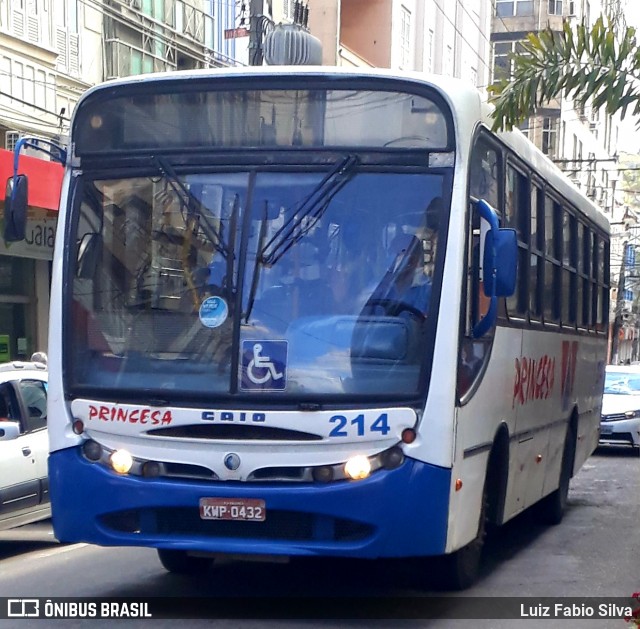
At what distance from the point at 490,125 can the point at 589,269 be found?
5.27 metres

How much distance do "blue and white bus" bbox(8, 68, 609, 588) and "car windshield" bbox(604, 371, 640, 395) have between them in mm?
15903

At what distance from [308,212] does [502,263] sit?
1.20 meters

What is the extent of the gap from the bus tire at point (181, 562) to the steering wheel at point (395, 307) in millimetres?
2589

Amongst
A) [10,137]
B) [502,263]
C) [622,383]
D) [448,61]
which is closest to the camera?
[502,263]

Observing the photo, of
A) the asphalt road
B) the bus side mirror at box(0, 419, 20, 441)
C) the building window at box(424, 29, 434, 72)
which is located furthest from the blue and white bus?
the building window at box(424, 29, 434, 72)

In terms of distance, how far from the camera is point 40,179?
19953 millimetres

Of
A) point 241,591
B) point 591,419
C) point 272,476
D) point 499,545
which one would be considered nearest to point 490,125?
point 272,476

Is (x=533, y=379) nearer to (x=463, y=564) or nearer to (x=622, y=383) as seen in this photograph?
(x=463, y=564)

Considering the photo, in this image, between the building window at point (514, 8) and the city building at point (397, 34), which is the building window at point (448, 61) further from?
the building window at point (514, 8)

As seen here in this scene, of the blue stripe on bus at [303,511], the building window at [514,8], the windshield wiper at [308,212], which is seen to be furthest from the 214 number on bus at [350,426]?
the building window at [514,8]

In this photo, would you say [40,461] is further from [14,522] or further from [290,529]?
[290,529]

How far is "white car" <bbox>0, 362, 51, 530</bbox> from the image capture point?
412 inches

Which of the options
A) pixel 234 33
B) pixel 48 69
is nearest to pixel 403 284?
pixel 48 69

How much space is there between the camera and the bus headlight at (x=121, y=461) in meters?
7.23
